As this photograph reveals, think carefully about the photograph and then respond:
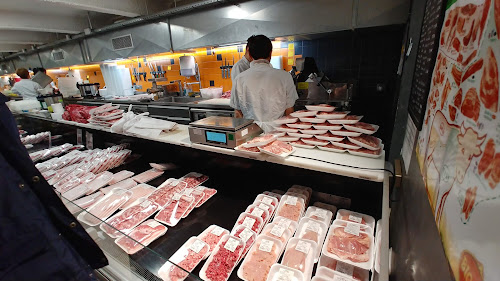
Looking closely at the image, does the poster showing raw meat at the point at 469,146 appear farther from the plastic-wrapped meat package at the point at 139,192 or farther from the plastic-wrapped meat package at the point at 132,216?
the plastic-wrapped meat package at the point at 139,192

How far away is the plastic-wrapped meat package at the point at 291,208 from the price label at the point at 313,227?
81 millimetres

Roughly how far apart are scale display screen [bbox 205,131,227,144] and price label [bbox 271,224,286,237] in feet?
2.10

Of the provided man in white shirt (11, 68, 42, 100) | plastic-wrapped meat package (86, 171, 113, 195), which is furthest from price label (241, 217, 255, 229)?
man in white shirt (11, 68, 42, 100)

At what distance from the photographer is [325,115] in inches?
55.2

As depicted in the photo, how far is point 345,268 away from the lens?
3.46 ft

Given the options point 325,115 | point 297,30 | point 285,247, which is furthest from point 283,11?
point 285,247

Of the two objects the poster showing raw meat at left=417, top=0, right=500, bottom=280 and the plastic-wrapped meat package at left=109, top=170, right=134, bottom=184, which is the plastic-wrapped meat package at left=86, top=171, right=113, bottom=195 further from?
the poster showing raw meat at left=417, top=0, right=500, bottom=280

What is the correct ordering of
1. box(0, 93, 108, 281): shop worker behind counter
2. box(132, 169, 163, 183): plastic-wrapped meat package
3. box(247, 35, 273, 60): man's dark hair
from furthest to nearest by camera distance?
1. box(247, 35, 273, 60): man's dark hair
2. box(132, 169, 163, 183): plastic-wrapped meat package
3. box(0, 93, 108, 281): shop worker behind counter

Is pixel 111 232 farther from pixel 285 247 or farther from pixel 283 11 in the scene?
pixel 283 11

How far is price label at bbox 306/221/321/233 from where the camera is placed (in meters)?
1.26

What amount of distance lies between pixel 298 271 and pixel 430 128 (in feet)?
2.77

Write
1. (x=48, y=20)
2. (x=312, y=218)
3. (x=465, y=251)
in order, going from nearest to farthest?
(x=465, y=251) < (x=312, y=218) < (x=48, y=20)

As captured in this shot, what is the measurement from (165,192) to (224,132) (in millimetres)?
724

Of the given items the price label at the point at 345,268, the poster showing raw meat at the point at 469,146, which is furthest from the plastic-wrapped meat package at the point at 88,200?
the poster showing raw meat at the point at 469,146
